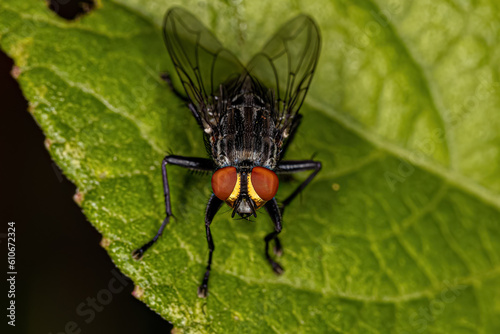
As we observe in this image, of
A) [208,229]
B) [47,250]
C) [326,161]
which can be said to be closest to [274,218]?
[208,229]

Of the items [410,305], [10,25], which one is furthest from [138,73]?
[410,305]

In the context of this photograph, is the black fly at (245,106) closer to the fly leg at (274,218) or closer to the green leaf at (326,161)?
the fly leg at (274,218)

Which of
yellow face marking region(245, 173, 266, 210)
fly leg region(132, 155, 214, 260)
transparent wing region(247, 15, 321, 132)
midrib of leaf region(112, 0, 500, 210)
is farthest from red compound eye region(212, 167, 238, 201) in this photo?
midrib of leaf region(112, 0, 500, 210)

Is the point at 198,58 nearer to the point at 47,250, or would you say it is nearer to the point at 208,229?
the point at 208,229

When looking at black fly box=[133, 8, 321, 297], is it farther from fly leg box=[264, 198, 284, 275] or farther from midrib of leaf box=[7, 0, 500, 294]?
midrib of leaf box=[7, 0, 500, 294]

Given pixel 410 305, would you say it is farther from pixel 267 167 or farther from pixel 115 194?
pixel 115 194

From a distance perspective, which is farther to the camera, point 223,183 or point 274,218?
point 274,218

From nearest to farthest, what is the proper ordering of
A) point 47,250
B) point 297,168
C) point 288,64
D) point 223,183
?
point 223,183
point 297,168
point 47,250
point 288,64
